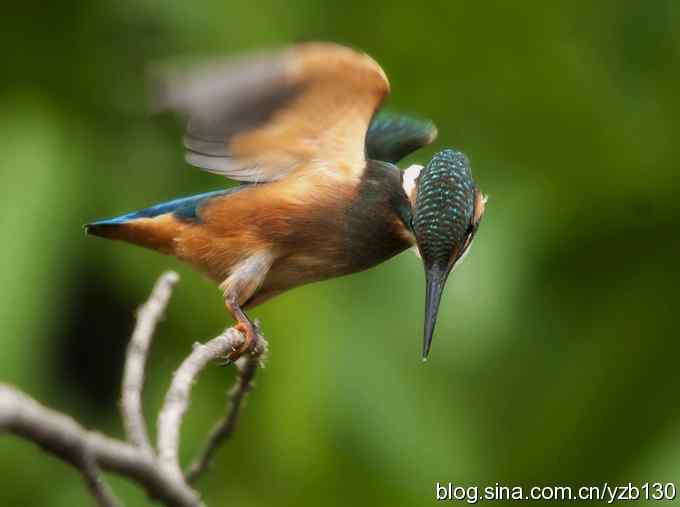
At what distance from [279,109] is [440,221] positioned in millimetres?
448

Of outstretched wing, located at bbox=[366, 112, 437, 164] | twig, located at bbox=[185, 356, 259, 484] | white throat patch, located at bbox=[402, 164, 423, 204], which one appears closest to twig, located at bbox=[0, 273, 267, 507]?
twig, located at bbox=[185, 356, 259, 484]

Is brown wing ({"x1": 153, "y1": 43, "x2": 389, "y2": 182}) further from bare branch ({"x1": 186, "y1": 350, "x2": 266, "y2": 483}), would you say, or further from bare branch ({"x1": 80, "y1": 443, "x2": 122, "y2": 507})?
bare branch ({"x1": 80, "y1": 443, "x2": 122, "y2": 507})

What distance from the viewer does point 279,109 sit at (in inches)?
109

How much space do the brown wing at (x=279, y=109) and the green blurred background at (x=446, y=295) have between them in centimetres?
75

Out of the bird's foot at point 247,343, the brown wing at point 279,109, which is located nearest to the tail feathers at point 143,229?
the brown wing at point 279,109

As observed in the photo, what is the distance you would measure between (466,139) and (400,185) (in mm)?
1155

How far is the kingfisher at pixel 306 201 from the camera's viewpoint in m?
2.72

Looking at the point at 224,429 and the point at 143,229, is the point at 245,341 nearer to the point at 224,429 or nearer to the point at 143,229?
the point at 224,429

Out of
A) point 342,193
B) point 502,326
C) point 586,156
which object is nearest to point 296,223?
point 342,193

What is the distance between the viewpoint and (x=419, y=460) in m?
3.72

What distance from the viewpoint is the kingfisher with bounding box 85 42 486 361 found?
272 centimetres

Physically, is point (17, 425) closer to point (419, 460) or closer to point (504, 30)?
point (419, 460)

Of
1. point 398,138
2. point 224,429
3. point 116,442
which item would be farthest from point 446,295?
point 116,442

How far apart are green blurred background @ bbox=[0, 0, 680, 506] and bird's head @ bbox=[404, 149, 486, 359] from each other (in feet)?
3.24
